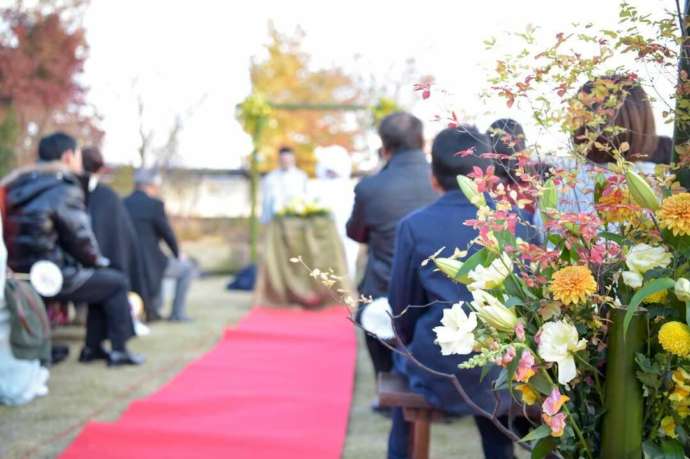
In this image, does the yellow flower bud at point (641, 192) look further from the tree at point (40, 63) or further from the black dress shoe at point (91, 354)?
the tree at point (40, 63)

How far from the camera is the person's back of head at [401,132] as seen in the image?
4141 mm

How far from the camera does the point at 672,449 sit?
4.88 ft

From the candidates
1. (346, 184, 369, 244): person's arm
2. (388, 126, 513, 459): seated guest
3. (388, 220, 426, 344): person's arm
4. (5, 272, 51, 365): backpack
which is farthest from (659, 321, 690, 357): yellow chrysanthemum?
(5, 272, 51, 365): backpack

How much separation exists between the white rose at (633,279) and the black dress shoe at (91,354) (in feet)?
16.1

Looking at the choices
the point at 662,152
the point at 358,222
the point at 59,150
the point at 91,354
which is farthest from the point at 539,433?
the point at 91,354

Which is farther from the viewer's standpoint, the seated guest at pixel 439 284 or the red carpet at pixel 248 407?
the red carpet at pixel 248 407

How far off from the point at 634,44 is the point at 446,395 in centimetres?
164

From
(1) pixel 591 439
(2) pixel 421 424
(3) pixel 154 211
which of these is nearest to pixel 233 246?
(3) pixel 154 211

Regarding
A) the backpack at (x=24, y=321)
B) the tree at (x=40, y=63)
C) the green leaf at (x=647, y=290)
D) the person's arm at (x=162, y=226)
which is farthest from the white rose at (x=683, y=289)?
the tree at (x=40, y=63)

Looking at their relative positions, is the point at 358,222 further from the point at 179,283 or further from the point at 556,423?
the point at 179,283

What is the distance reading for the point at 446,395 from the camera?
9.41ft

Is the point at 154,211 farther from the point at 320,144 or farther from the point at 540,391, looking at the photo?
the point at 320,144

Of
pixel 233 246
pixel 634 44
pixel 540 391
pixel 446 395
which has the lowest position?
pixel 233 246

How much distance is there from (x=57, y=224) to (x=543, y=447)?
409 cm
